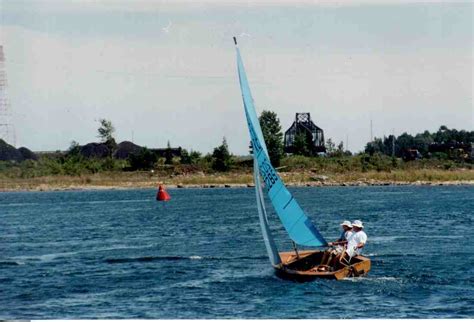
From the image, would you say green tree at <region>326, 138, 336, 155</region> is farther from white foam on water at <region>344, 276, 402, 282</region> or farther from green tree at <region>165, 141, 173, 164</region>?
white foam on water at <region>344, 276, 402, 282</region>

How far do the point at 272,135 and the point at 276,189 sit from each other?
2734 inches

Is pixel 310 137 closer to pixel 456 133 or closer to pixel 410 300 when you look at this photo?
pixel 456 133

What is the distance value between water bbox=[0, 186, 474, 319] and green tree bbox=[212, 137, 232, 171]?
146 ft

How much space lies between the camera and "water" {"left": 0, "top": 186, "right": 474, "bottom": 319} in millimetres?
22891

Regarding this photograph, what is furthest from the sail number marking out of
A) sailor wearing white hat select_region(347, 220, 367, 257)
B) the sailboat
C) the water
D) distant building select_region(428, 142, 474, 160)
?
distant building select_region(428, 142, 474, 160)

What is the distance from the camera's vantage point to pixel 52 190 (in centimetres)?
9769

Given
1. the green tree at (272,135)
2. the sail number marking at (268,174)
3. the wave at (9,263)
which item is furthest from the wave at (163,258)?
the green tree at (272,135)

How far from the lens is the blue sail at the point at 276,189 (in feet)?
82.9

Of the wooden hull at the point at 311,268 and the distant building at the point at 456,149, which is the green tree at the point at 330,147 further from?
the wooden hull at the point at 311,268

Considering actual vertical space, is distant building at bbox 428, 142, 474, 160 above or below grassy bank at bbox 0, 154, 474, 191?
above

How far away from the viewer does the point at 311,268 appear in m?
25.9

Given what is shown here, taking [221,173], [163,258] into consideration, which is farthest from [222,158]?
[163,258]

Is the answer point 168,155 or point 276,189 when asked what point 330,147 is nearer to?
point 168,155

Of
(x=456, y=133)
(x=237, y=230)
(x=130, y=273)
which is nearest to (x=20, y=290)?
(x=130, y=273)
